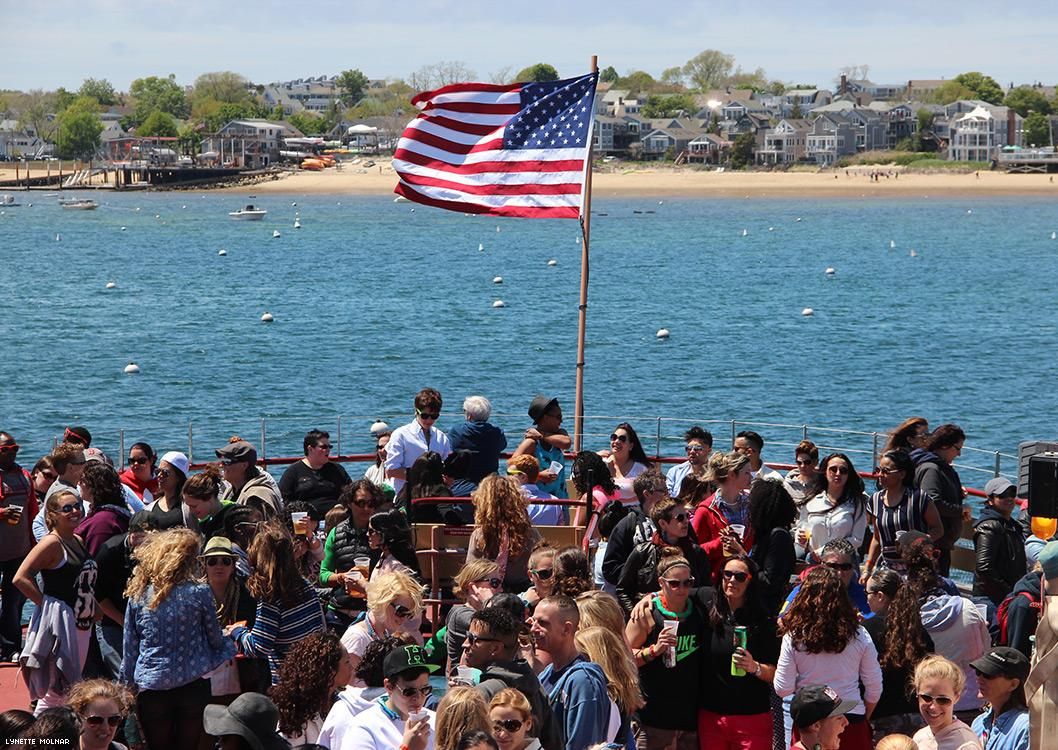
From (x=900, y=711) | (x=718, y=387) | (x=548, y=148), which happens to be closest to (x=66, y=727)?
(x=900, y=711)

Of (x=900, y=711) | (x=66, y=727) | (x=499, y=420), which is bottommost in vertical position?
(x=499, y=420)

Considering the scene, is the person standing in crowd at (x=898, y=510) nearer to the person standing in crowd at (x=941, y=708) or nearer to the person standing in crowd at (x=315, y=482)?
the person standing in crowd at (x=941, y=708)

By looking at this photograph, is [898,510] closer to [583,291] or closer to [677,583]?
[677,583]

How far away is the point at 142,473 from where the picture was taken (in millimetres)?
11461

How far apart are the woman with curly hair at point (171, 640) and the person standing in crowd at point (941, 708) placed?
12.0 ft

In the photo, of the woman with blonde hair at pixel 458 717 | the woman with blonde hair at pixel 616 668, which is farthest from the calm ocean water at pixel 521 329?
the woman with blonde hair at pixel 458 717

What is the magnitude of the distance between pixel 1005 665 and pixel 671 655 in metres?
1.82

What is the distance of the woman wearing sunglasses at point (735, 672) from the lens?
8.09m

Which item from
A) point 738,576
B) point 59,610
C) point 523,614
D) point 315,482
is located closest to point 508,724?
point 523,614

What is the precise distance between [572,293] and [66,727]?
252 ft

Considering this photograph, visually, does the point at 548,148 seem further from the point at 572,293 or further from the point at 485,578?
the point at 572,293

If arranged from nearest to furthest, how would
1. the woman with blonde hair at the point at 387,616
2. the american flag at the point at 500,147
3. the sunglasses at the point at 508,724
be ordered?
the sunglasses at the point at 508,724, the woman with blonde hair at the point at 387,616, the american flag at the point at 500,147

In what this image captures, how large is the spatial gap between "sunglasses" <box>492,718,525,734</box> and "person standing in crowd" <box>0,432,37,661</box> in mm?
6345

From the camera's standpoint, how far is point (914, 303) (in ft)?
255
